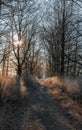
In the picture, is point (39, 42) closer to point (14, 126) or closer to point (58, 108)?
point (58, 108)

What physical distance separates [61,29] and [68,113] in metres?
17.2

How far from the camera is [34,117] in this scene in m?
10.8

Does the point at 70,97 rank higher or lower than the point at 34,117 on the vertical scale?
lower

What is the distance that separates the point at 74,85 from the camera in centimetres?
1883

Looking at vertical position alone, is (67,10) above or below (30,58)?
above

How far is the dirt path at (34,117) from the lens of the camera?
374 inches

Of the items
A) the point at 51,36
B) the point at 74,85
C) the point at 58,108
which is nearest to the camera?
the point at 58,108

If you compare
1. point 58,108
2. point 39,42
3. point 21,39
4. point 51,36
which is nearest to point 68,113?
point 58,108

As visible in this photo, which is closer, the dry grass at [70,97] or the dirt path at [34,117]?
the dirt path at [34,117]

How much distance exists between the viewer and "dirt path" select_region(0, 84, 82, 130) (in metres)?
9.50

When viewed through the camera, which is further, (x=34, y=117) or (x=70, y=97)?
(x=70, y=97)

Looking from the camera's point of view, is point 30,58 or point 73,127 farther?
point 30,58

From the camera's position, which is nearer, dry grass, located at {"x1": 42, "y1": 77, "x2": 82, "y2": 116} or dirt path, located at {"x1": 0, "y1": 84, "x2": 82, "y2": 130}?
dirt path, located at {"x1": 0, "y1": 84, "x2": 82, "y2": 130}

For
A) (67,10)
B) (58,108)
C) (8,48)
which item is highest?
(67,10)
